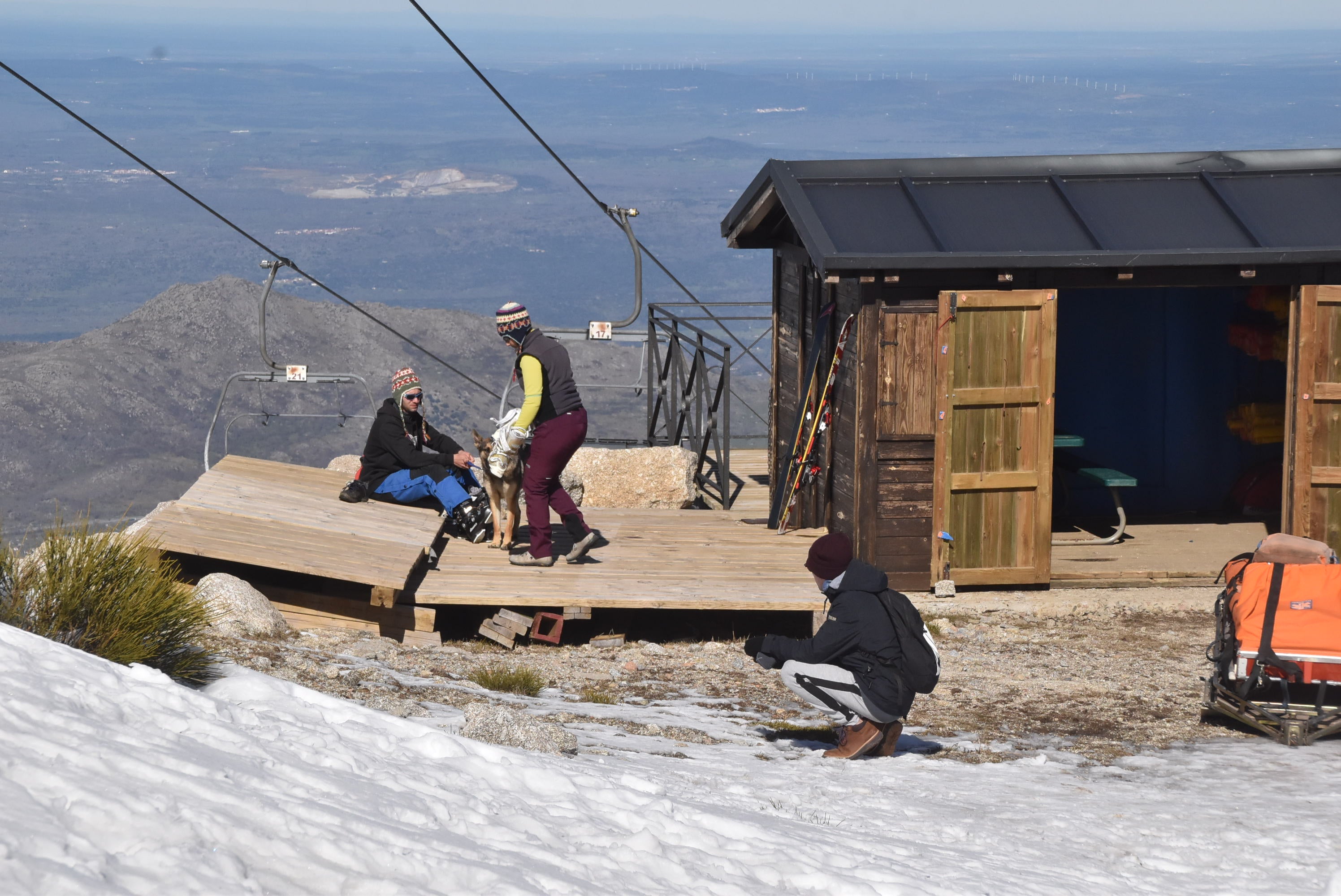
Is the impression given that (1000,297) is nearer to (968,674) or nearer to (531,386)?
(968,674)

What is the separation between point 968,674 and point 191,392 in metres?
175

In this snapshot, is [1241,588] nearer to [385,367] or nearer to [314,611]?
[314,611]

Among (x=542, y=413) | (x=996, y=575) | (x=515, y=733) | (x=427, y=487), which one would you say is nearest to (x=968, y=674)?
(x=996, y=575)

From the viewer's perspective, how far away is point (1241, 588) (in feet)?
24.5

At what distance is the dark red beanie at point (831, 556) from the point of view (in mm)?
6445

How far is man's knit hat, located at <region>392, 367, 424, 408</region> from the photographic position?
1090 centimetres

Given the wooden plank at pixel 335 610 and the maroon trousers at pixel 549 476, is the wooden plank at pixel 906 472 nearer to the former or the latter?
the maroon trousers at pixel 549 476

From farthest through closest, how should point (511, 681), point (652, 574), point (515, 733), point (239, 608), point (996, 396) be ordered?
point (996, 396), point (652, 574), point (239, 608), point (511, 681), point (515, 733)

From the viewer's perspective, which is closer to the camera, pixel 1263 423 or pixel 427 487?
pixel 427 487

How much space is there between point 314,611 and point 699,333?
4987 mm

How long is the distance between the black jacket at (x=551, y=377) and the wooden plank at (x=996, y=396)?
9.40 ft

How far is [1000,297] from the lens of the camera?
10.5 metres

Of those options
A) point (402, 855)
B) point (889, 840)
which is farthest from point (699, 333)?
point (402, 855)

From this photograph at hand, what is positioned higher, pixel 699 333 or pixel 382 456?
pixel 699 333
